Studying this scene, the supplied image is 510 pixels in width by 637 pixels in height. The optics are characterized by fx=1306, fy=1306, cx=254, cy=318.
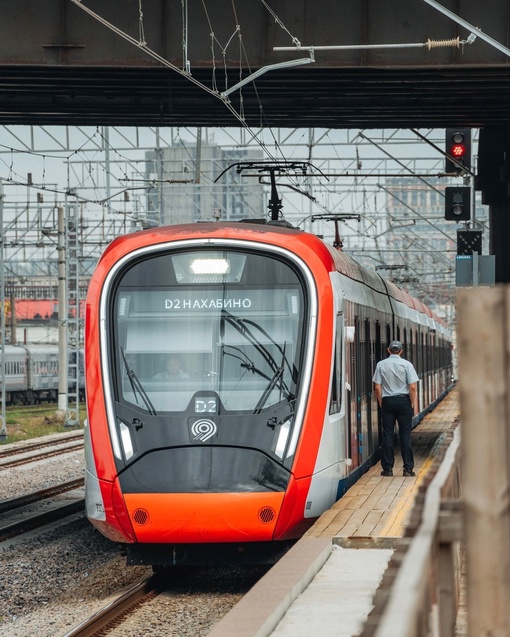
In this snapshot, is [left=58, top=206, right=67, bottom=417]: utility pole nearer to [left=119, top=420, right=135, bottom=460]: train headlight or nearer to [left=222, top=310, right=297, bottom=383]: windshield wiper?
[left=222, top=310, right=297, bottom=383]: windshield wiper

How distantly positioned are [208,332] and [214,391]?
57cm

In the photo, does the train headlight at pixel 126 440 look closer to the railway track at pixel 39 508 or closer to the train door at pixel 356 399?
the train door at pixel 356 399

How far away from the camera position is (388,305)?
19.1 meters

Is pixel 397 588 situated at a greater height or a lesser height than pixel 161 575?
greater

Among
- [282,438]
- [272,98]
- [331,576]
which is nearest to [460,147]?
[272,98]

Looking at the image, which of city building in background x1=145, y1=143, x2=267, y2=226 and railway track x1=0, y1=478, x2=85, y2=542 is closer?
railway track x1=0, y1=478, x2=85, y2=542

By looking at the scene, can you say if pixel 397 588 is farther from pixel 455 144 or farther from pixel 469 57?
pixel 455 144

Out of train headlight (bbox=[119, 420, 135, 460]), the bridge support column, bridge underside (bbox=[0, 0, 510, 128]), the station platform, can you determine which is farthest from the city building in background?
the bridge support column

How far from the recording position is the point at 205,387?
11094 mm

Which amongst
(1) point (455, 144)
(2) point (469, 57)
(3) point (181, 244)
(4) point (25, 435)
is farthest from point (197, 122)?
(4) point (25, 435)

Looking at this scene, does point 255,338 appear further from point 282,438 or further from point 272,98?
point 272,98

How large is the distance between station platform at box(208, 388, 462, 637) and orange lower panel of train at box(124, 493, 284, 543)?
42cm

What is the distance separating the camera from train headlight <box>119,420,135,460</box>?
1085cm

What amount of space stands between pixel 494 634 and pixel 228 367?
23.5 ft
